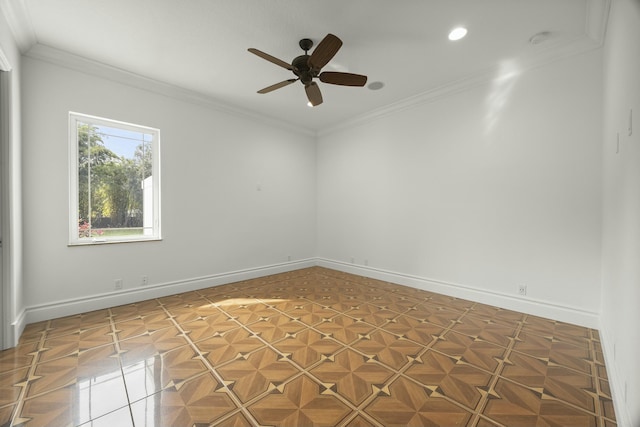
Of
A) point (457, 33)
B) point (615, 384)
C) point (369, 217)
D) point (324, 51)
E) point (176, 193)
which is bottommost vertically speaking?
point (615, 384)

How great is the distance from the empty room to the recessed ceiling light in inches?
0.8

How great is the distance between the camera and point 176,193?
3.96m

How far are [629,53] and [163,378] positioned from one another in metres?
3.69

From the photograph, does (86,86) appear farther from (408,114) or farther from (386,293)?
(386,293)

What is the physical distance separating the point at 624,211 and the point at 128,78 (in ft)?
16.7

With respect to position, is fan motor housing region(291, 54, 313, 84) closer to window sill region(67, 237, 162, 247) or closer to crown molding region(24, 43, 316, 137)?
crown molding region(24, 43, 316, 137)

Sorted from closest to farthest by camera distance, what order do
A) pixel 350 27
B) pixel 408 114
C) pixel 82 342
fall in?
pixel 82 342
pixel 350 27
pixel 408 114

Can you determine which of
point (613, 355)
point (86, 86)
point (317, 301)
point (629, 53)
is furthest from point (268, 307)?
point (629, 53)

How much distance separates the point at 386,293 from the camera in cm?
397

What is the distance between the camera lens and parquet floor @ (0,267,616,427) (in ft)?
5.25

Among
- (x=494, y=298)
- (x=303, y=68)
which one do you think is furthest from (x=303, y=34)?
(x=494, y=298)

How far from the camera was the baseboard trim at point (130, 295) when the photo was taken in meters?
2.93

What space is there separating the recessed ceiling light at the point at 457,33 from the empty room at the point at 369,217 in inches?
0.8

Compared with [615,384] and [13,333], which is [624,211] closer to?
[615,384]
